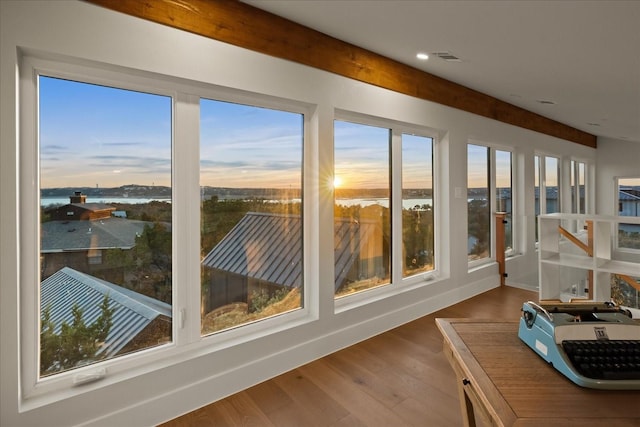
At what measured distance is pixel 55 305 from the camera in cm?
185

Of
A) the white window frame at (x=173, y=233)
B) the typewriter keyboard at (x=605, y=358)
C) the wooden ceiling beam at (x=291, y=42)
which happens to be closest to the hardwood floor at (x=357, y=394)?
the white window frame at (x=173, y=233)

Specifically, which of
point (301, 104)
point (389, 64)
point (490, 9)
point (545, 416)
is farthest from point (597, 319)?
point (389, 64)

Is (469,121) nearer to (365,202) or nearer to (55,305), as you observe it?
(365,202)

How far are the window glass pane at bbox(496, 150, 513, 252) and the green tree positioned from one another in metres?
5.00

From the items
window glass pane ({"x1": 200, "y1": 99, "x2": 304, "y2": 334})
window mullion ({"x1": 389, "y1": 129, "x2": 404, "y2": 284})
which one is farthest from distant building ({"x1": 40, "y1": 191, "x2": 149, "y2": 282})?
window mullion ({"x1": 389, "y1": 129, "x2": 404, "y2": 284})

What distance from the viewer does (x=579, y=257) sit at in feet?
11.4

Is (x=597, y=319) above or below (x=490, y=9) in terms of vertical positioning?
below

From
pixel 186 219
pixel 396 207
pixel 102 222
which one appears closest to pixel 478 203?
pixel 396 207

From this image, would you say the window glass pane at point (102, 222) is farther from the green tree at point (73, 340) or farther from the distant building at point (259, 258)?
the distant building at point (259, 258)

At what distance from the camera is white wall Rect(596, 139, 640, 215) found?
7.66 m

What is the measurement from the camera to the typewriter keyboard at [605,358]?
89 cm

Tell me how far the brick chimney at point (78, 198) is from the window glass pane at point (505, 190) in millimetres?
5070

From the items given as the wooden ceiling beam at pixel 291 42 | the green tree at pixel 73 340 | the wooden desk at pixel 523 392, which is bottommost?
the green tree at pixel 73 340

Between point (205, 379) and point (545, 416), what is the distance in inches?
77.8
